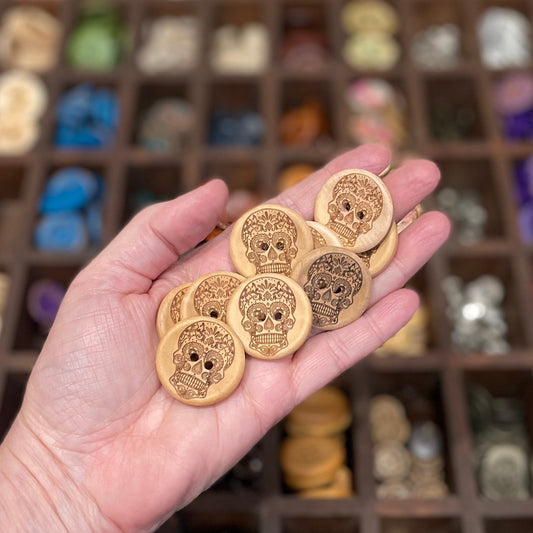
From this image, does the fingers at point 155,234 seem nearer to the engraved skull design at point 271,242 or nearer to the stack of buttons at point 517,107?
the engraved skull design at point 271,242

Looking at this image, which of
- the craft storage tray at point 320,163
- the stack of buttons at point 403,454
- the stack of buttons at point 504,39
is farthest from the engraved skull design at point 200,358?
the stack of buttons at point 504,39

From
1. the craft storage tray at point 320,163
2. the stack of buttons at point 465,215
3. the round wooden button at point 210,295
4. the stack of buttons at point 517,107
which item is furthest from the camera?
the stack of buttons at point 517,107

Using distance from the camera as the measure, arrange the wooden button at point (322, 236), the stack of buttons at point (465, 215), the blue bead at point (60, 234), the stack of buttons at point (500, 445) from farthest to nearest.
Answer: the stack of buttons at point (465, 215), the blue bead at point (60, 234), the stack of buttons at point (500, 445), the wooden button at point (322, 236)

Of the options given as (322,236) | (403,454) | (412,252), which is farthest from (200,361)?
(403,454)

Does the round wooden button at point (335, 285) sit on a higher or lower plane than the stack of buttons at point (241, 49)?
lower

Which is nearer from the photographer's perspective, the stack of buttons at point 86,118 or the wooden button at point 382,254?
the wooden button at point 382,254

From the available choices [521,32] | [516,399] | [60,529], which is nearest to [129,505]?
[60,529]

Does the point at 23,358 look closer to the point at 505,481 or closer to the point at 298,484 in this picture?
the point at 298,484

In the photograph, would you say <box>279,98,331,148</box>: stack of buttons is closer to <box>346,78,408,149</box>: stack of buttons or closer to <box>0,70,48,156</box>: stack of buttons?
<box>346,78,408,149</box>: stack of buttons

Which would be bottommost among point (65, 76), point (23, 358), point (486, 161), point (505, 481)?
point (505, 481)
